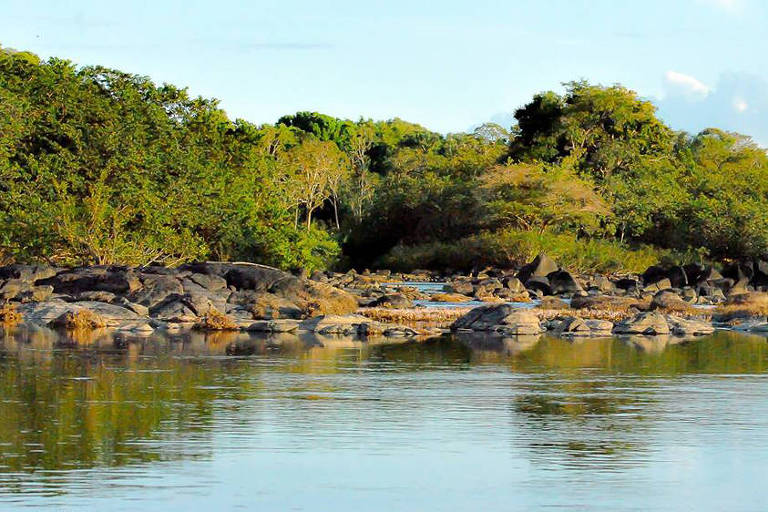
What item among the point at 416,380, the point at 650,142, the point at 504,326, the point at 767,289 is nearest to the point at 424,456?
the point at 416,380

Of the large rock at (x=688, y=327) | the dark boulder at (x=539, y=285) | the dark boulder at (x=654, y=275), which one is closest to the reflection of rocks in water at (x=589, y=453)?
the large rock at (x=688, y=327)

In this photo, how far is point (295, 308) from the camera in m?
33.0

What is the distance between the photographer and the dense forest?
40.3 meters

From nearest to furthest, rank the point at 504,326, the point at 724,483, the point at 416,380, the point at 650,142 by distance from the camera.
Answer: the point at 724,483 < the point at 416,380 < the point at 504,326 < the point at 650,142

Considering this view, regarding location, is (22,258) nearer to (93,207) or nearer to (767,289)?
(93,207)

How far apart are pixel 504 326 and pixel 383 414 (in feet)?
50.2

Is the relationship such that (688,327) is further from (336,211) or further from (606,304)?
(336,211)

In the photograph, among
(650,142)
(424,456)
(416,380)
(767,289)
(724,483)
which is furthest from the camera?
(650,142)

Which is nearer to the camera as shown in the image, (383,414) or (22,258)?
(383,414)

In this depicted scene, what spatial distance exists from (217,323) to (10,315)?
5285 millimetres

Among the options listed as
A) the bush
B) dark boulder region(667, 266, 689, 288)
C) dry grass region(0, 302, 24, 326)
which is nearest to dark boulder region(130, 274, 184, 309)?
dry grass region(0, 302, 24, 326)

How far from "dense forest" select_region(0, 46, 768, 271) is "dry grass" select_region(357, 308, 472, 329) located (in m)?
9.25

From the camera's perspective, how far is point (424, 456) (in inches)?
450

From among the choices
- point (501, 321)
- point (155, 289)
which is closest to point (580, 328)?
point (501, 321)
